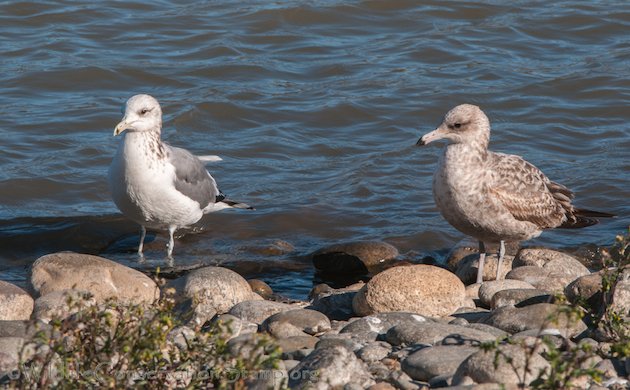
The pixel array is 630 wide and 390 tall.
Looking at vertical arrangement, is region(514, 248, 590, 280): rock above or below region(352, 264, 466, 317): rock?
below

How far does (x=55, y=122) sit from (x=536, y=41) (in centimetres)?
707

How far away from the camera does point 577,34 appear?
15617mm

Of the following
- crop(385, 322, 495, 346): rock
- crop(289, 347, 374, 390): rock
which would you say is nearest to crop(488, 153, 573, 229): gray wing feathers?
crop(385, 322, 495, 346): rock

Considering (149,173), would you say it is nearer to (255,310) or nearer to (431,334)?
(255,310)

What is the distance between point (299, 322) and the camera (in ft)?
21.2

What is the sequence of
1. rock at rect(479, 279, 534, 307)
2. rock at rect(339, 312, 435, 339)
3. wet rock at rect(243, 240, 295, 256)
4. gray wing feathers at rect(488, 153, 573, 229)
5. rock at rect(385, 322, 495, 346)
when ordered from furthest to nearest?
wet rock at rect(243, 240, 295, 256)
gray wing feathers at rect(488, 153, 573, 229)
rock at rect(479, 279, 534, 307)
rock at rect(339, 312, 435, 339)
rock at rect(385, 322, 495, 346)

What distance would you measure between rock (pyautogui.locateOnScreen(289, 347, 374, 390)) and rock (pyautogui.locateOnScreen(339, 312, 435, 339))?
0.99 metres

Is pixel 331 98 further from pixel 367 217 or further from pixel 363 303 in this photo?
pixel 363 303

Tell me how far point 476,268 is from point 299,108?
522cm

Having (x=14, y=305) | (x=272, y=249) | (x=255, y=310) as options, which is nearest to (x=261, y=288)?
(x=272, y=249)

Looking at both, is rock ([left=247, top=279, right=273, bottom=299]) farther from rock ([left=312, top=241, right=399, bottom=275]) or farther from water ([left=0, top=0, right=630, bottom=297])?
rock ([left=312, top=241, right=399, bottom=275])

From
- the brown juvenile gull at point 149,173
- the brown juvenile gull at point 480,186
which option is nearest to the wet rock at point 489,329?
the brown juvenile gull at point 480,186

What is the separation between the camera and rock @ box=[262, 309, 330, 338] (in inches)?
249

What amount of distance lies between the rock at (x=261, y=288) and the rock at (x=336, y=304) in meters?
0.64
